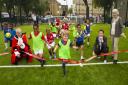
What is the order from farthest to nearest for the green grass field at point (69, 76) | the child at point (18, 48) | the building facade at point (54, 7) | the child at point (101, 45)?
1. the building facade at point (54, 7)
2. the child at point (101, 45)
3. the child at point (18, 48)
4. the green grass field at point (69, 76)

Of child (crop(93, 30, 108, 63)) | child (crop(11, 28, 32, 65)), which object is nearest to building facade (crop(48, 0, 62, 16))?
child (crop(93, 30, 108, 63))

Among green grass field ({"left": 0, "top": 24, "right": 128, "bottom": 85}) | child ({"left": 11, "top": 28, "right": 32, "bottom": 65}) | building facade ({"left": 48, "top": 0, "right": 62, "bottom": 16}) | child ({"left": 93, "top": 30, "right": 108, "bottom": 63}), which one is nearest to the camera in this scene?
green grass field ({"left": 0, "top": 24, "right": 128, "bottom": 85})

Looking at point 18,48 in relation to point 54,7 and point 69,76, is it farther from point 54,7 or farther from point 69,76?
point 54,7

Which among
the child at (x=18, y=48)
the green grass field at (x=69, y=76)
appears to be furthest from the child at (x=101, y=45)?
the child at (x=18, y=48)

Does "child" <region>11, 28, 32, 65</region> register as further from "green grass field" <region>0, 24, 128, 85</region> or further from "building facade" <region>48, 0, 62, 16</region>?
"building facade" <region>48, 0, 62, 16</region>

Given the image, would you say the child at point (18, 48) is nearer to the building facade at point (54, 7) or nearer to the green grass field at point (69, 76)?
the green grass field at point (69, 76)

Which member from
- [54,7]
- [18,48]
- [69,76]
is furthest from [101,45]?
[54,7]

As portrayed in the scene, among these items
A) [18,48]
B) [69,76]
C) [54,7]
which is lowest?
[69,76]

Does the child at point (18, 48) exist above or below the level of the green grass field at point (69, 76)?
above

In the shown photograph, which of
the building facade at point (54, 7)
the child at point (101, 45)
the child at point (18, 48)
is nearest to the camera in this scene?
the child at point (18, 48)

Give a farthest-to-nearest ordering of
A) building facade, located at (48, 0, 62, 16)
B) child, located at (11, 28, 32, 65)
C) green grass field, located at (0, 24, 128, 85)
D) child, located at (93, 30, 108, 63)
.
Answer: building facade, located at (48, 0, 62, 16)
child, located at (93, 30, 108, 63)
child, located at (11, 28, 32, 65)
green grass field, located at (0, 24, 128, 85)

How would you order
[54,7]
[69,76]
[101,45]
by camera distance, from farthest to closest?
[54,7], [101,45], [69,76]

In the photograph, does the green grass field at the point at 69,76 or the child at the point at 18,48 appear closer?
the green grass field at the point at 69,76

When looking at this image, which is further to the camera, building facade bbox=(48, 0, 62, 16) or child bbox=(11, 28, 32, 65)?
building facade bbox=(48, 0, 62, 16)
